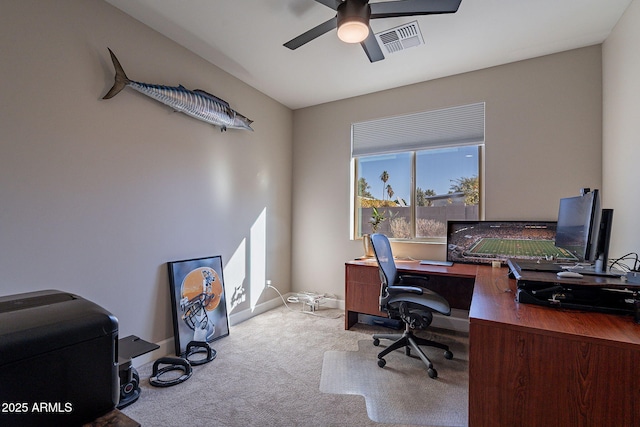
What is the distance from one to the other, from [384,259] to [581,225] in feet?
4.50

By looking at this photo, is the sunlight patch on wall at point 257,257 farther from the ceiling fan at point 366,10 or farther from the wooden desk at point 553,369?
the wooden desk at point 553,369

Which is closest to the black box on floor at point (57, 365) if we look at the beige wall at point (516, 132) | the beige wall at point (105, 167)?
the beige wall at point (105, 167)

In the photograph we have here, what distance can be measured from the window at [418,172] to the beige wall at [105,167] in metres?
1.65

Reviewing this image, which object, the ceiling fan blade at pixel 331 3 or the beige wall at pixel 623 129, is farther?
the beige wall at pixel 623 129

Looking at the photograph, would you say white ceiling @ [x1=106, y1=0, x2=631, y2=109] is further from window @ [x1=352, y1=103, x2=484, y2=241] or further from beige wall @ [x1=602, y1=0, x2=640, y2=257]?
window @ [x1=352, y1=103, x2=484, y2=241]

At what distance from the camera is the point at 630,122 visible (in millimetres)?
2141

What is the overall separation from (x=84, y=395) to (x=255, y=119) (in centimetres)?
332

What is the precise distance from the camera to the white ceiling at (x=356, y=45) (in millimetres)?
2207

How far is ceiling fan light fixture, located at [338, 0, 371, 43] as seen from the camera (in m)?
1.84

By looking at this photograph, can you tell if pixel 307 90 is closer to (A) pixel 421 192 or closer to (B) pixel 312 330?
(A) pixel 421 192

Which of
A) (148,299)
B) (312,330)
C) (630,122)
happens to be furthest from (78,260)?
(630,122)

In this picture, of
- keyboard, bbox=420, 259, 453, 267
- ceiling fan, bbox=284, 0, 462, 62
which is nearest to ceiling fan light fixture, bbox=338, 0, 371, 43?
ceiling fan, bbox=284, 0, 462, 62

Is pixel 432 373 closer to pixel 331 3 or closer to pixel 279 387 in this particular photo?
pixel 279 387

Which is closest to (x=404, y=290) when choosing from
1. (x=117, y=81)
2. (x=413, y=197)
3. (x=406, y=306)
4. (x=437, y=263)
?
(x=406, y=306)
